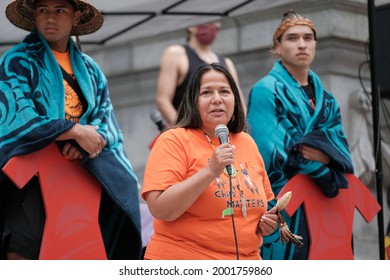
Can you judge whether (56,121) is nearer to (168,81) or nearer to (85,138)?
(85,138)

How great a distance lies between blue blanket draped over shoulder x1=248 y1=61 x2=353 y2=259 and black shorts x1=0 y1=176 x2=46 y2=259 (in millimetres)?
1425

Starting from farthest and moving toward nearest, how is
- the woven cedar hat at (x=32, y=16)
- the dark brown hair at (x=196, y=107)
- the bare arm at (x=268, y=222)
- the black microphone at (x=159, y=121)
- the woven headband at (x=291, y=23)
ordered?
the black microphone at (x=159, y=121), the woven headband at (x=291, y=23), the woven cedar hat at (x=32, y=16), the dark brown hair at (x=196, y=107), the bare arm at (x=268, y=222)

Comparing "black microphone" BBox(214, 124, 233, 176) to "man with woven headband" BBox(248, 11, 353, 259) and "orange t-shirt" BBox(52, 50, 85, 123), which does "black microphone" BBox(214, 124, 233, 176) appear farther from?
"man with woven headband" BBox(248, 11, 353, 259)

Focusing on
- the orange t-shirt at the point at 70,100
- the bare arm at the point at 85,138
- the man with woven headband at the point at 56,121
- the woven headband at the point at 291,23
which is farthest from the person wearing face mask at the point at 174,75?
the bare arm at the point at 85,138

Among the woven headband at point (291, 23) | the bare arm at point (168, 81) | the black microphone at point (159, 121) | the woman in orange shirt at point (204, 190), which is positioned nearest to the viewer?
the woman in orange shirt at point (204, 190)

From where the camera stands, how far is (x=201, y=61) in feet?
25.3

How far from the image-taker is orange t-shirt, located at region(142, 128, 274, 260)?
4.62 m

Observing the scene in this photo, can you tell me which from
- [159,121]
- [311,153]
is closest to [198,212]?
[311,153]

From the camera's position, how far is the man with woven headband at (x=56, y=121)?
532cm

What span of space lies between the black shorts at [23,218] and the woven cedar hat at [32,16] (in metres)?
0.95

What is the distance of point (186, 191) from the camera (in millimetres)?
4480

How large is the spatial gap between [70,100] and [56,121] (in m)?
0.29

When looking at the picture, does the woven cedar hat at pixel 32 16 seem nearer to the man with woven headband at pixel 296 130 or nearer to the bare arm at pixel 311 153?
the man with woven headband at pixel 296 130

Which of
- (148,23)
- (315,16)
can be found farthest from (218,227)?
(315,16)
